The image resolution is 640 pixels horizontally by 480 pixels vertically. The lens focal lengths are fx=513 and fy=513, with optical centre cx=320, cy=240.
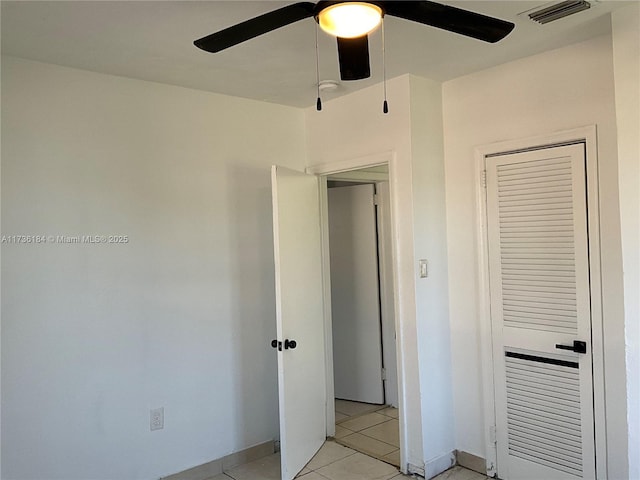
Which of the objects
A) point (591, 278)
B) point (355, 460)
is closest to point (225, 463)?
point (355, 460)

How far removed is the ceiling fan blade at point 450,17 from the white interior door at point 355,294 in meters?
2.68

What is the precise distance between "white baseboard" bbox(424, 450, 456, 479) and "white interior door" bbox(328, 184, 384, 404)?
1.29 metres

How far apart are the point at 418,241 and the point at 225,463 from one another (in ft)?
6.03

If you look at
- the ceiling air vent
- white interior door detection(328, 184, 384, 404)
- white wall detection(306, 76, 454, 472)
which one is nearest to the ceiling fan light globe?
the ceiling air vent

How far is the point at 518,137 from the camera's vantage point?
2.86 m

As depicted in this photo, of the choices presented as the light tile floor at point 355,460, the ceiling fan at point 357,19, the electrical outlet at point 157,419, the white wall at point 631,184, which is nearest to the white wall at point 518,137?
the white wall at point 631,184

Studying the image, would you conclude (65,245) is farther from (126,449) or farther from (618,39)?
(618,39)

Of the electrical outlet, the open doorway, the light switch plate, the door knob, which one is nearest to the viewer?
the door knob

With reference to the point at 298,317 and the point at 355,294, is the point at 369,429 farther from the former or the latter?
the point at 298,317

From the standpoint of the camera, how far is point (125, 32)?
89.8 inches

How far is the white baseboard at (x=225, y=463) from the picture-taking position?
10.1ft

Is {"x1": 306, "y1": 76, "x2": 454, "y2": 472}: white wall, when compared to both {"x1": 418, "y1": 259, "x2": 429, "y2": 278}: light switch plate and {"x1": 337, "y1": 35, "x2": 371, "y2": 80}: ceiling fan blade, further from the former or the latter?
{"x1": 337, "y1": 35, "x2": 371, "y2": 80}: ceiling fan blade

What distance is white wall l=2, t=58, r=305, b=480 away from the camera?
256 centimetres

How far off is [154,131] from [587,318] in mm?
2586
